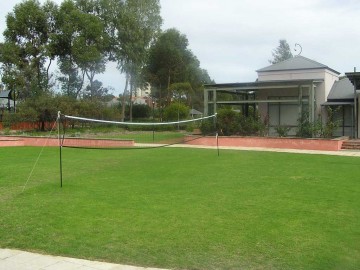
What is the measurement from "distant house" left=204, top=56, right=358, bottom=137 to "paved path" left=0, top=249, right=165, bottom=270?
20.5 meters

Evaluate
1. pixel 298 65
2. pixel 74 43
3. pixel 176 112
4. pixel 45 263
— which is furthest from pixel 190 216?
pixel 74 43

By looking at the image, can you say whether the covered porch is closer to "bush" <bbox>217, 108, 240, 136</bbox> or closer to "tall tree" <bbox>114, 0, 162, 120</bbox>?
"bush" <bbox>217, 108, 240, 136</bbox>

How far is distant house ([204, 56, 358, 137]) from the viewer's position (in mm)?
25516

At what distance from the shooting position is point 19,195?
362 inches

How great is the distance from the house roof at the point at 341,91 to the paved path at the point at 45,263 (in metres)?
23.4

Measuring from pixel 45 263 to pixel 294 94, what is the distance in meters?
23.9

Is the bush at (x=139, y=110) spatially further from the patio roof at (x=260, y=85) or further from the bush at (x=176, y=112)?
the patio roof at (x=260, y=85)

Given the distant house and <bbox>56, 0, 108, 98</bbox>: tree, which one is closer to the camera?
the distant house

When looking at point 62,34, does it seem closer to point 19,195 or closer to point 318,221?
point 19,195

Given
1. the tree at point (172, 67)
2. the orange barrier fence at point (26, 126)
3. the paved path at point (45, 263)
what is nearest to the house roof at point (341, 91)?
the orange barrier fence at point (26, 126)

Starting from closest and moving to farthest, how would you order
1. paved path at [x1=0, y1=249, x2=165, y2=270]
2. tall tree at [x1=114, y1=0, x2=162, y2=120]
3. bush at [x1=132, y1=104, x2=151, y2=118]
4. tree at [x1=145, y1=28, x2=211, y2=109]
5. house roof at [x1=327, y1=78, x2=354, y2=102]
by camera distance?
paved path at [x1=0, y1=249, x2=165, y2=270] < house roof at [x1=327, y1=78, x2=354, y2=102] < tall tree at [x1=114, y1=0, x2=162, y2=120] < bush at [x1=132, y1=104, x2=151, y2=118] < tree at [x1=145, y1=28, x2=211, y2=109]

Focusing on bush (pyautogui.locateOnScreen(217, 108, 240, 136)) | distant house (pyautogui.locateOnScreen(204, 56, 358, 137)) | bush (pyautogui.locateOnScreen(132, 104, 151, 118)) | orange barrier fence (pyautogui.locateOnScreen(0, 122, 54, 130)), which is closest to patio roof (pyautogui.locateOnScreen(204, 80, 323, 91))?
distant house (pyautogui.locateOnScreen(204, 56, 358, 137))

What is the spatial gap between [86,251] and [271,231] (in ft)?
8.74

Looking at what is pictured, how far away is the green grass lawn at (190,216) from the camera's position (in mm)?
5430
